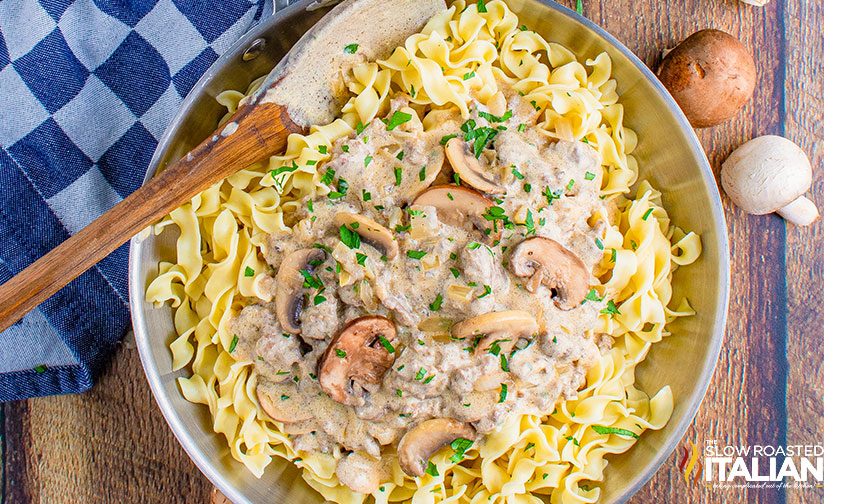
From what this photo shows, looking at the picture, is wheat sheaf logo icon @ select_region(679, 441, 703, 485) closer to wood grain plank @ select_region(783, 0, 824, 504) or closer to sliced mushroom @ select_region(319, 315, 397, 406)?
wood grain plank @ select_region(783, 0, 824, 504)

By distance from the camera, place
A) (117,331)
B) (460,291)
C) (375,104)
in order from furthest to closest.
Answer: (117,331), (375,104), (460,291)

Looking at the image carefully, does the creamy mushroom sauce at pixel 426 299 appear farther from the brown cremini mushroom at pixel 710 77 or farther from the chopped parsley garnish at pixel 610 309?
the brown cremini mushroom at pixel 710 77

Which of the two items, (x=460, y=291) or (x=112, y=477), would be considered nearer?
(x=460, y=291)

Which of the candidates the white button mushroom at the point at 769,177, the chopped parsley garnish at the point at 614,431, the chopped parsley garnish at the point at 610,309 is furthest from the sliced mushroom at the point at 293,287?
the white button mushroom at the point at 769,177

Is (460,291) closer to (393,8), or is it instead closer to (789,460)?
(393,8)

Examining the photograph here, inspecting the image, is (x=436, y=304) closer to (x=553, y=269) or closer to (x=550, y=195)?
(x=553, y=269)

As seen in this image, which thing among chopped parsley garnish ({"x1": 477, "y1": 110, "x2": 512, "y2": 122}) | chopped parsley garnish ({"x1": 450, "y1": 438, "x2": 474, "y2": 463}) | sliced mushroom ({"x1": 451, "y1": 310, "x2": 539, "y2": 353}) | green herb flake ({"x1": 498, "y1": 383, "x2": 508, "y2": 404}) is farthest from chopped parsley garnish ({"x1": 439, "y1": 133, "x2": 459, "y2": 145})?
chopped parsley garnish ({"x1": 450, "y1": 438, "x2": 474, "y2": 463})
